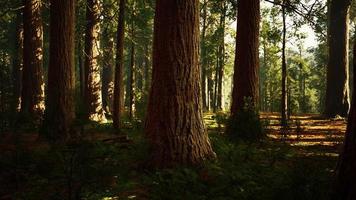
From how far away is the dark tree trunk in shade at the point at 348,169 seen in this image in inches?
152

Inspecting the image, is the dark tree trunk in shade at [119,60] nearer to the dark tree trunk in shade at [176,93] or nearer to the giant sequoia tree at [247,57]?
the giant sequoia tree at [247,57]

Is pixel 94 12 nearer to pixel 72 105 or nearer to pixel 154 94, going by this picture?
pixel 72 105

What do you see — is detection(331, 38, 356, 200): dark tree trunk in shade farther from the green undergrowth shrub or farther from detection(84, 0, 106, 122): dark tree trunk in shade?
detection(84, 0, 106, 122): dark tree trunk in shade

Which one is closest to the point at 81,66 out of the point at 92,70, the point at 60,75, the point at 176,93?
the point at 92,70

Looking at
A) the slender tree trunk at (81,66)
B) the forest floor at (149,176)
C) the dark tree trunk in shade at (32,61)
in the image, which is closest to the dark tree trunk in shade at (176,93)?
the forest floor at (149,176)

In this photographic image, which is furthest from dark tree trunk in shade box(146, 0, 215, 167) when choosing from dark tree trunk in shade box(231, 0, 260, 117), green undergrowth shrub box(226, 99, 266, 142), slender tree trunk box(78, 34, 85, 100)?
slender tree trunk box(78, 34, 85, 100)

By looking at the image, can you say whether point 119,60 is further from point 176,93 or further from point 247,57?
point 176,93

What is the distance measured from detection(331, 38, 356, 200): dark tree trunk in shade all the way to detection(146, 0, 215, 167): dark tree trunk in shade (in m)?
2.73

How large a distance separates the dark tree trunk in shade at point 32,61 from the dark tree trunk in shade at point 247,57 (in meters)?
7.72

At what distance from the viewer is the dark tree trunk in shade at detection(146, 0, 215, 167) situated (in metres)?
6.27

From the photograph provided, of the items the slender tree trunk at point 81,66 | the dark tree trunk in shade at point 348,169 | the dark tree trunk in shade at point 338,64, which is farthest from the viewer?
the dark tree trunk in shade at point 338,64

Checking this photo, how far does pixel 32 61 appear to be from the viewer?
46.0ft

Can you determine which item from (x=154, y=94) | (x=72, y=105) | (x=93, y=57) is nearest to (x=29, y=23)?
(x=93, y=57)

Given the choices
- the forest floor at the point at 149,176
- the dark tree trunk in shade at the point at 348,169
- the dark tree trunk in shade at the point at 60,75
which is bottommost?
the forest floor at the point at 149,176
